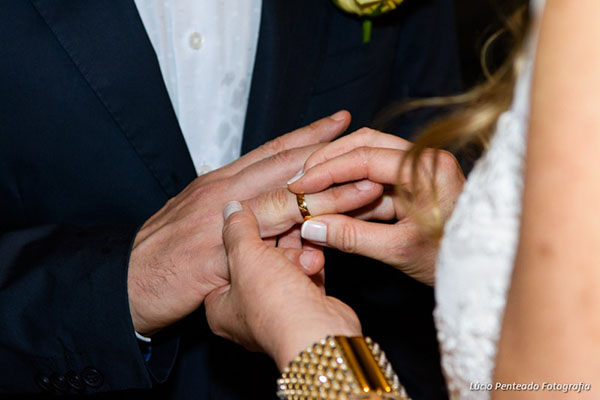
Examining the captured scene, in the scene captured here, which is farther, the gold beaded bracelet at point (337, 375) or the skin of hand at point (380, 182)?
the skin of hand at point (380, 182)

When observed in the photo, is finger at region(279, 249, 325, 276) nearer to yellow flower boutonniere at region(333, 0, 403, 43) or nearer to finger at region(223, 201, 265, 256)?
finger at region(223, 201, 265, 256)

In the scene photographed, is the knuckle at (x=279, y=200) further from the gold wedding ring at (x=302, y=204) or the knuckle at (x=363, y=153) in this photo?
the knuckle at (x=363, y=153)

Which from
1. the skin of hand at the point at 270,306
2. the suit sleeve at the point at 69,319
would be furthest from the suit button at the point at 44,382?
the skin of hand at the point at 270,306

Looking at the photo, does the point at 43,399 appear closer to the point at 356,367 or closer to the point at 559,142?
the point at 356,367

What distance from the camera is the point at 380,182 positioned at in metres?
1.12

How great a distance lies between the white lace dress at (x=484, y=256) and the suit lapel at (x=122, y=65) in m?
0.69

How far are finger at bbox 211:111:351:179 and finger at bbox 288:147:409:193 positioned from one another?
15 cm

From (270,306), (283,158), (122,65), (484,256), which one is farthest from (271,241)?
(484,256)

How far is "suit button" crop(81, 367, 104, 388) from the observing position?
1.19 m

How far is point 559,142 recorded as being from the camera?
1.69 feet

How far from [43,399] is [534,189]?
1.24 m

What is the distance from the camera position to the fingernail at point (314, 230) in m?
→ 1.11

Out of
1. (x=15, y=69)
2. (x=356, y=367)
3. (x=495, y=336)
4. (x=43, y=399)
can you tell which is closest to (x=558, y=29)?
(x=495, y=336)

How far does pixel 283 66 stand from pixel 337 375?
822 millimetres
